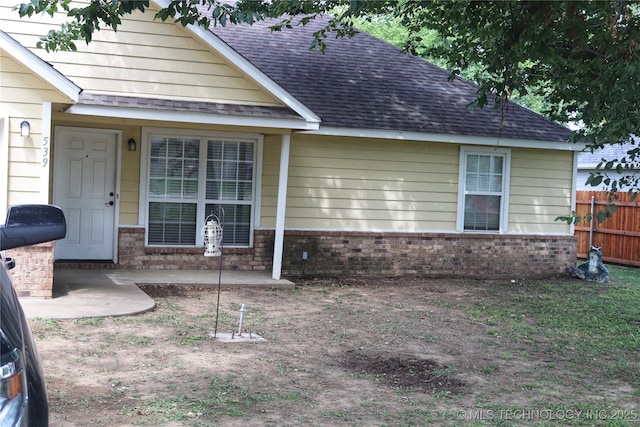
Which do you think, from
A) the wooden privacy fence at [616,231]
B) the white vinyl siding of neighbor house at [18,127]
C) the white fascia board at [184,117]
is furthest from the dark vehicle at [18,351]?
the wooden privacy fence at [616,231]

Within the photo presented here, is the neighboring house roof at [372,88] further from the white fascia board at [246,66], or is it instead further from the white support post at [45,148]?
the white support post at [45,148]

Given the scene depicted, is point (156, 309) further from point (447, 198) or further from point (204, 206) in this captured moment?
point (447, 198)

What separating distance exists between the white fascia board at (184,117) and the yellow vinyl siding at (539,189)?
5409 mm

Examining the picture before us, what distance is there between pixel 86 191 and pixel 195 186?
180cm

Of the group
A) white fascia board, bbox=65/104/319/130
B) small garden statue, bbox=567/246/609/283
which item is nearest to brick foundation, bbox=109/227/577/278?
small garden statue, bbox=567/246/609/283

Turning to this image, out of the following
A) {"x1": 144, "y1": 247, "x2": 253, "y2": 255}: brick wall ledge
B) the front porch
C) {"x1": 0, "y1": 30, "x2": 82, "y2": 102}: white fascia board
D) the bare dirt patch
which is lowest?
the bare dirt patch

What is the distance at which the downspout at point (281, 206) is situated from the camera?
39.7ft

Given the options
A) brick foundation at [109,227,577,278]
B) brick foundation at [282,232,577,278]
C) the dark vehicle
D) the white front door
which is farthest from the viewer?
brick foundation at [282,232,577,278]

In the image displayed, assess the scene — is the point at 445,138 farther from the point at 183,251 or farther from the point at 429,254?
the point at 183,251

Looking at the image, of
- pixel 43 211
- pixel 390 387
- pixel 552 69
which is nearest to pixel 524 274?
pixel 552 69

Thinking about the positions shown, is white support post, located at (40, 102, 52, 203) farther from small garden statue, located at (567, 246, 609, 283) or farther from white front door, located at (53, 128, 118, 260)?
small garden statue, located at (567, 246, 609, 283)

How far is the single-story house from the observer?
421 inches

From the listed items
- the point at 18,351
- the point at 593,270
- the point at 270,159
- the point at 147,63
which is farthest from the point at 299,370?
the point at 593,270

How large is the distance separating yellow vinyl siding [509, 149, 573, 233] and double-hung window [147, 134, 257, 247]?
5.36 m
